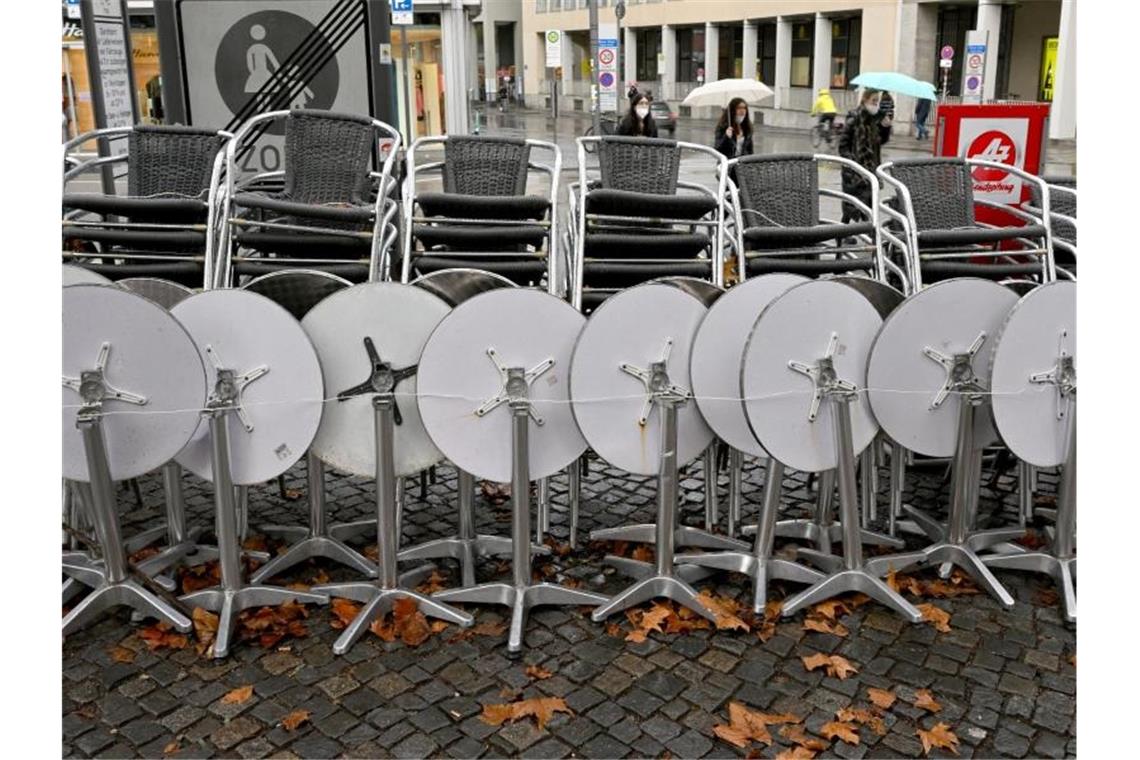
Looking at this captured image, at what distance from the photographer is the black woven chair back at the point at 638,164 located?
16.8 feet

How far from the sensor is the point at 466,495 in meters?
4.02

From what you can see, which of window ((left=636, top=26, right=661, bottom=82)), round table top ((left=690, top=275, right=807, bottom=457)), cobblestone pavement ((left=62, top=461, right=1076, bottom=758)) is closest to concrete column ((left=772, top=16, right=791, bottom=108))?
window ((left=636, top=26, right=661, bottom=82))

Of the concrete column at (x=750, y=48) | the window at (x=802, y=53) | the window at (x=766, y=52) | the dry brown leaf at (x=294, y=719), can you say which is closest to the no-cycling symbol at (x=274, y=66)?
the dry brown leaf at (x=294, y=719)

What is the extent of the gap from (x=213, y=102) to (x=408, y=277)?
417cm

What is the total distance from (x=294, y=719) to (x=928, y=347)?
2.55 meters

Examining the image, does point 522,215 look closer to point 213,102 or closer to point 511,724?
point 511,724

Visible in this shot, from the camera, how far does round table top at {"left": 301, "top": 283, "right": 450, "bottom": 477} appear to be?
11.6ft

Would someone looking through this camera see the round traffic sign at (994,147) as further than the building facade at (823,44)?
No

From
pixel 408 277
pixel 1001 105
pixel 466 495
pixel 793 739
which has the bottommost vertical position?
pixel 793 739

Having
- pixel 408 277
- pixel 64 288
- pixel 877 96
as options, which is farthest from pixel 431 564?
pixel 877 96

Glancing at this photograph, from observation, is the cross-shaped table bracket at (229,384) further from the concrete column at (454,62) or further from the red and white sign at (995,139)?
the concrete column at (454,62)

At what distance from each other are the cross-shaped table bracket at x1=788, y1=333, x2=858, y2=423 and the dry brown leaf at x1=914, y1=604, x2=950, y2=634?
876 mm

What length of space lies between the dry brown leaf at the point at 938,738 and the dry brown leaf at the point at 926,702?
0.09 m

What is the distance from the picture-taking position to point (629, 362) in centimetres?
361
